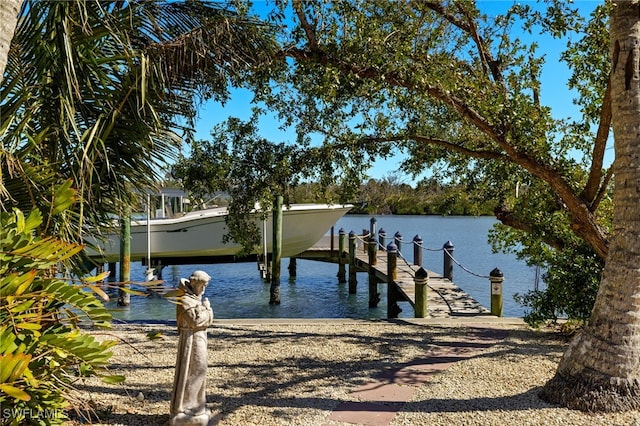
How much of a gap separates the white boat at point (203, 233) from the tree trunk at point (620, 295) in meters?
14.4

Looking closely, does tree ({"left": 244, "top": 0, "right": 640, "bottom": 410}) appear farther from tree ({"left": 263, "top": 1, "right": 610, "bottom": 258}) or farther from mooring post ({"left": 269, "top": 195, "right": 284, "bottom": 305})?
mooring post ({"left": 269, "top": 195, "right": 284, "bottom": 305})

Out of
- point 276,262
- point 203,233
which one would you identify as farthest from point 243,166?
point 203,233

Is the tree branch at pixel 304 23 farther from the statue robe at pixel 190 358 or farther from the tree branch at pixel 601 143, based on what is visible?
the statue robe at pixel 190 358

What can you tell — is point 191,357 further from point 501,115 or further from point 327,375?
point 501,115

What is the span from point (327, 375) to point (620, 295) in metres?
3.11

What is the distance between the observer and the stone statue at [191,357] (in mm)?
3826

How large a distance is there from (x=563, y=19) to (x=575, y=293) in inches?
146

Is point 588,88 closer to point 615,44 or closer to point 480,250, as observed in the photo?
point 615,44

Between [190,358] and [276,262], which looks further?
[276,262]

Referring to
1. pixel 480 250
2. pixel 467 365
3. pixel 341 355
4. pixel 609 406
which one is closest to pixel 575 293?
pixel 467 365

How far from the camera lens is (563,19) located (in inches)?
250

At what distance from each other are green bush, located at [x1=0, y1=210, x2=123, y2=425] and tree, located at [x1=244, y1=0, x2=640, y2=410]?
12.6ft

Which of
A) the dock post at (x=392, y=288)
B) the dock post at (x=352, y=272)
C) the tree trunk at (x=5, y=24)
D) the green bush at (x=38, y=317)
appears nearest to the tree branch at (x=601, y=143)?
the green bush at (x=38, y=317)

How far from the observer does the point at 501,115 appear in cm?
587
